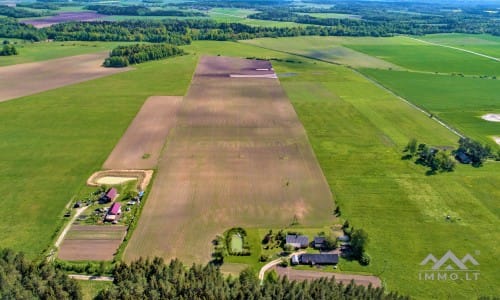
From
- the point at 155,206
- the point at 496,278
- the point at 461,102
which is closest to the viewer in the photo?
the point at 496,278

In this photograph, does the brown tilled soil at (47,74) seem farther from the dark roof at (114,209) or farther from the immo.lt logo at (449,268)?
the immo.lt logo at (449,268)

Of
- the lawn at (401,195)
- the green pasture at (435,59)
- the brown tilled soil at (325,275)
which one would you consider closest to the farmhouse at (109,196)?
the brown tilled soil at (325,275)

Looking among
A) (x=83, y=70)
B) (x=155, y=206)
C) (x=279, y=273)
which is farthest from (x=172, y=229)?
(x=83, y=70)

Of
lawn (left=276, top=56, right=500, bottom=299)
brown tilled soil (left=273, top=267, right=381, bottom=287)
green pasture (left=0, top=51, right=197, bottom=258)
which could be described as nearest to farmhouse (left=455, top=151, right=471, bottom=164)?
lawn (left=276, top=56, right=500, bottom=299)

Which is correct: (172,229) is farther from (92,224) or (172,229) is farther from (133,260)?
(92,224)

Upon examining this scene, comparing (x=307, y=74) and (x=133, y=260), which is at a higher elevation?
(x=307, y=74)

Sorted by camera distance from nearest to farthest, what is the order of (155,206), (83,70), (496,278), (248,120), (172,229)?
(496,278) < (172,229) < (155,206) < (248,120) < (83,70)

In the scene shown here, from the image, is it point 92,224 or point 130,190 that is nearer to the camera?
point 92,224
